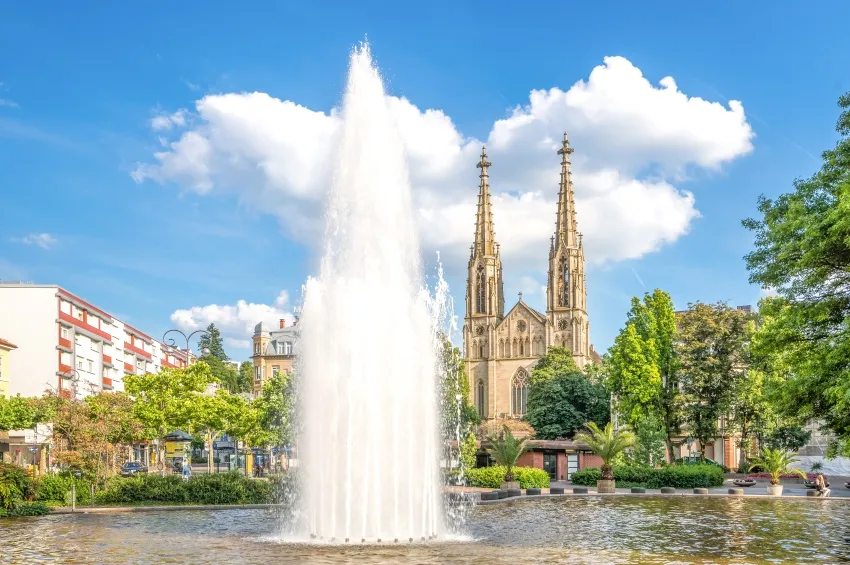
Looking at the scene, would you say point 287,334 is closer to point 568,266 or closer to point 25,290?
point 568,266

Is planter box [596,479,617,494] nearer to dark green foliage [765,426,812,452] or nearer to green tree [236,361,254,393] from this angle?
dark green foliage [765,426,812,452]

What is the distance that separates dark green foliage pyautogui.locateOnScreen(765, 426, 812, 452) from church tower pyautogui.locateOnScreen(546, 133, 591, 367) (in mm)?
37475

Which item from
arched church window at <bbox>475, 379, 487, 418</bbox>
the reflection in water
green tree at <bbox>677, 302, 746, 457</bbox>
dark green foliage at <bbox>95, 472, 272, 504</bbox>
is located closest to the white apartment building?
dark green foliage at <bbox>95, 472, 272, 504</bbox>

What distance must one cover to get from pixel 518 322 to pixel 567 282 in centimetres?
830

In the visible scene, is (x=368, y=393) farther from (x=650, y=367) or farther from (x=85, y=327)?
(x=85, y=327)

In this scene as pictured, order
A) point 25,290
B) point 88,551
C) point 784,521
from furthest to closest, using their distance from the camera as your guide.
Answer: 1. point 25,290
2. point 784,521
3. point 88,551

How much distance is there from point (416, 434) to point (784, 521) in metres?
13.6

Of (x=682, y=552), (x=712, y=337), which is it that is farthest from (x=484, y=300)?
(x=682, y=552)

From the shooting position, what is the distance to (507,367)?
114500 mm

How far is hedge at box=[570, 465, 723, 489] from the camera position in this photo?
159ft

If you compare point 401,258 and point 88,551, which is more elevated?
point 401,258

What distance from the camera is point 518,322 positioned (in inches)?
4520

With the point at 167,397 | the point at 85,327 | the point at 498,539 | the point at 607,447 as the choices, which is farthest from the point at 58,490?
the point at 85,327

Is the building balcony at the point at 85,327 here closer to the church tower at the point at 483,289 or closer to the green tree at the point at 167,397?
the green tree at the point at 167,397
